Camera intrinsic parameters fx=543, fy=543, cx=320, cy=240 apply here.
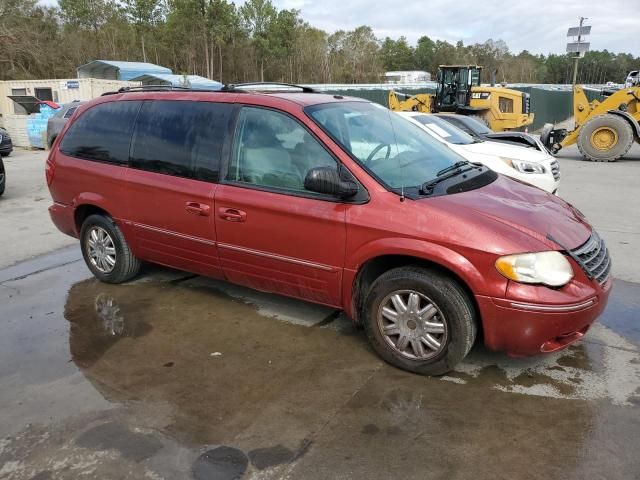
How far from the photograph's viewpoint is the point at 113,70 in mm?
32844

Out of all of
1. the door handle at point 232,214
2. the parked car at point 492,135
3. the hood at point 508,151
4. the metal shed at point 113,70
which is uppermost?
the metal shed at point 113,70

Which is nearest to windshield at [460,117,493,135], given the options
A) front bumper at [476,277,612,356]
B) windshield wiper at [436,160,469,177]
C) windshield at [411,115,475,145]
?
windshield at [411,115,475,145]

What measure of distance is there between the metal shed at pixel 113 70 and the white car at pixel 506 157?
2794 cm

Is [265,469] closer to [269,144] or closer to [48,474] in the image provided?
[48,474]

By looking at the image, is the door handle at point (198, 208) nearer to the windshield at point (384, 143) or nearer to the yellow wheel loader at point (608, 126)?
the windshield at point (384, 143)

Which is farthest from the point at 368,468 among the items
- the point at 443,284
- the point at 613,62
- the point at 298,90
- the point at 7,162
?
the point at 613,62

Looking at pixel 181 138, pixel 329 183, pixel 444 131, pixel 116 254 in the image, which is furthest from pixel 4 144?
pixel 329 183

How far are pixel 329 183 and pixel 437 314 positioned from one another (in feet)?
3.53

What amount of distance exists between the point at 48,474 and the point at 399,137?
10.5ft

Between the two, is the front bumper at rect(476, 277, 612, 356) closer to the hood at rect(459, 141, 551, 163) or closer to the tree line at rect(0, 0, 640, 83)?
the hood at rect(459, 141, 551, 163)

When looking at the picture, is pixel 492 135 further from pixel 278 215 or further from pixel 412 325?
pixel 412 325

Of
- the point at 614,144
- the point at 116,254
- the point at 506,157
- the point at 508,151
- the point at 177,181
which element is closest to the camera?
the point at 177,181

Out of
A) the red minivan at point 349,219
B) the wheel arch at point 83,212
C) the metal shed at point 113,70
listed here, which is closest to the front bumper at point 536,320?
the red minivan at point 349,219

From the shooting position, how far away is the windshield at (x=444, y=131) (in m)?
8.91
